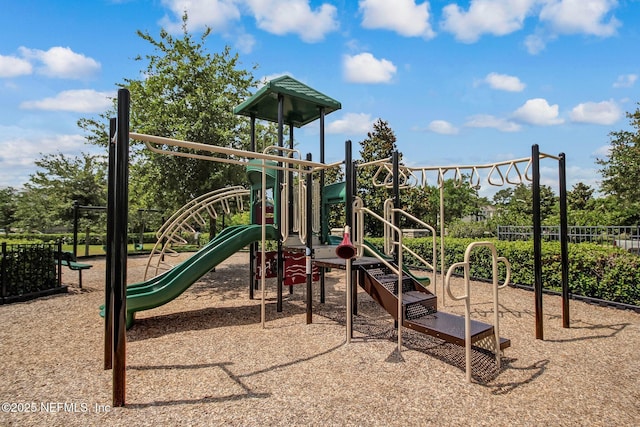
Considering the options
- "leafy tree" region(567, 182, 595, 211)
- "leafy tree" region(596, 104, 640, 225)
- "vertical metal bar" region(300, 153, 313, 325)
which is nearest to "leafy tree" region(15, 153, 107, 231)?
"vertical metal bar" region(300, 153, 313, 325)

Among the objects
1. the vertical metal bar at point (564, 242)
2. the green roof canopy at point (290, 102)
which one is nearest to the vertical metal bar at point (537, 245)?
the vertical metal bar at point (564, 242)

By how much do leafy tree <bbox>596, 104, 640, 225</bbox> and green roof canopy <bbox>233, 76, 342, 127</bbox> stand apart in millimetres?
17348

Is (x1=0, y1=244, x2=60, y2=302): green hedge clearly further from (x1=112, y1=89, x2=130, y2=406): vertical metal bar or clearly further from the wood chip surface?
(x1=112, y1=89, x2=130, y2=406): vertical metal bar

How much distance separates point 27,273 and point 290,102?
693 cm

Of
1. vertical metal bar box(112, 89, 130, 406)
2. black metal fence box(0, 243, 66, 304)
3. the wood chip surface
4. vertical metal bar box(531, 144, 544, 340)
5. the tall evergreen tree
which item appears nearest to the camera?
the wood chip surface

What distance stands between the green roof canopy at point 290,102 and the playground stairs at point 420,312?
12.0 feet

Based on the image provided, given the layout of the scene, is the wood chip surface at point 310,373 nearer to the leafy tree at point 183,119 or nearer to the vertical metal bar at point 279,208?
the vertical metal bar at point 279,208

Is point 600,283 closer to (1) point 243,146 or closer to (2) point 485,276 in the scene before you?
(2) point 485,276

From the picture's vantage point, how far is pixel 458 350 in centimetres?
469

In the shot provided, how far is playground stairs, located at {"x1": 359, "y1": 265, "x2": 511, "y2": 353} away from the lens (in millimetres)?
4102

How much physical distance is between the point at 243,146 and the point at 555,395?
Result: 30.8 ft

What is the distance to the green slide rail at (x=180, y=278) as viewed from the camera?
5.57 m

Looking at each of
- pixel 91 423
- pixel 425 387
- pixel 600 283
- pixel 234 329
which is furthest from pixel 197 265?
pixel 600 283

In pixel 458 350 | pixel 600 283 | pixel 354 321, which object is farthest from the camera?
pixel 600 283
